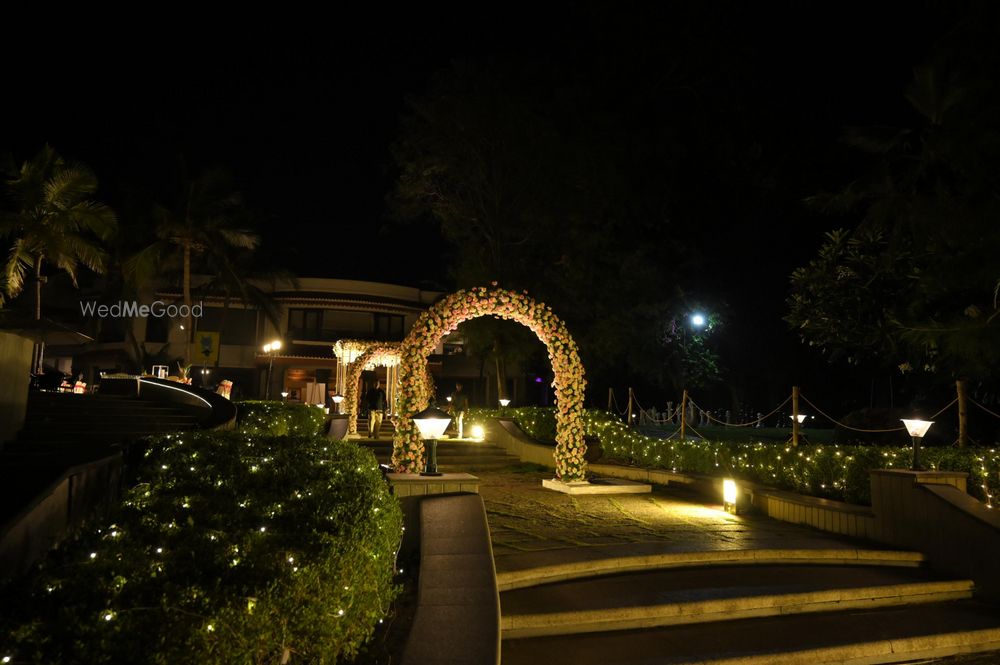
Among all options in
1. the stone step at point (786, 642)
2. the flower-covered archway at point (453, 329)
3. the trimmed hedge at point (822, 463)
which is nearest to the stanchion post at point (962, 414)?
the trimmed hedge at point (822, 463)

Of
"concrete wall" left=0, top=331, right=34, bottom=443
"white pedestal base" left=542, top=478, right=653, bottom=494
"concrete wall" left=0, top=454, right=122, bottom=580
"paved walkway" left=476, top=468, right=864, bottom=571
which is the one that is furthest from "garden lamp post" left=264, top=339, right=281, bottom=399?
"concrete wall" left=0, top=454, right=122, bottom=580

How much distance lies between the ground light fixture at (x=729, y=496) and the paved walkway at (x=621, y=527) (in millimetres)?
168

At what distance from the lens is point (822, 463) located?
9719mm

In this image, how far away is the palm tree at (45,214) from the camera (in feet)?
57.8

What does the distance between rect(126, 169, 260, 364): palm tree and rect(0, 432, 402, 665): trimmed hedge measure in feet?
77.5

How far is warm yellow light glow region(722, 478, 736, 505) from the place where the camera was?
10055 millimetres

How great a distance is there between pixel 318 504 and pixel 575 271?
19278 millimetres

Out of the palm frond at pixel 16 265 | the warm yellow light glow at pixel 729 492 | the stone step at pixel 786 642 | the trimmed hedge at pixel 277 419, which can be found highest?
the palm frond at pixel 16 265

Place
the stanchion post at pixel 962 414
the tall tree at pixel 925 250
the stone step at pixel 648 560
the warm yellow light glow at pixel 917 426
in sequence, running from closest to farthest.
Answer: the stone step at pixel 648 560 → the tall tree at pixel 925 250 → the warm yellow light glow at pixel 917 426 → the stanchion post at pixel 962 414

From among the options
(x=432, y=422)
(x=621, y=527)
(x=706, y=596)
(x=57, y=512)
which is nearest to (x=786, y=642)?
(x=706, y=596)

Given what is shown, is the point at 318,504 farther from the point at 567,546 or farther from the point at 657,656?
the point at 567,546

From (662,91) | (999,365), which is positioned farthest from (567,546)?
(662,91)

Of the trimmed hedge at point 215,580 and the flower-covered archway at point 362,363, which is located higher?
the flower-covered archway at point 362,363

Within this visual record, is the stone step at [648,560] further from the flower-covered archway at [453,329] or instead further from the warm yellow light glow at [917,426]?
the flower-covered archway at [453,329]
